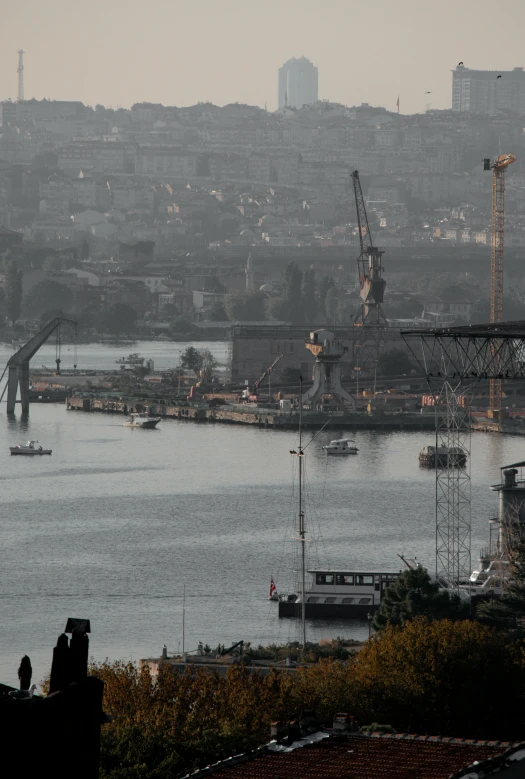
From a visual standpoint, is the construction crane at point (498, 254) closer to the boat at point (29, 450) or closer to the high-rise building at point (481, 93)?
the boat at point (29, 450)

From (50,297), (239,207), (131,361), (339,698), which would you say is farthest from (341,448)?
(239,207)

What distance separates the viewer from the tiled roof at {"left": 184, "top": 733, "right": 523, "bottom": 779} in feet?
12.4

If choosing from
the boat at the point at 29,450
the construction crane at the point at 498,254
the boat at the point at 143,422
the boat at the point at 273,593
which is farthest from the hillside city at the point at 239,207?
the boat at the point at 273,593

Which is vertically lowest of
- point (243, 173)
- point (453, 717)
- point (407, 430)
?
point (453, 717)

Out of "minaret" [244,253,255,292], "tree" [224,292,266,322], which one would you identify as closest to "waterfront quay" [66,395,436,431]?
"tree" [224,292,266,322]

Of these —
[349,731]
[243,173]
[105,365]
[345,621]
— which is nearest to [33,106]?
[243,173]

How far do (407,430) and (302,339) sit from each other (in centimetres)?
511

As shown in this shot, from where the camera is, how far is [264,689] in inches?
222

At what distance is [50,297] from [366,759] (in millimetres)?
34823

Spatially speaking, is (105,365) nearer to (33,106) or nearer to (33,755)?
(33,755)

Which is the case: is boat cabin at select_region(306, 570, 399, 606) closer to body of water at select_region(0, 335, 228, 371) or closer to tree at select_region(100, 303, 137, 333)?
body of water at select_region(0, 335, 228, 371)

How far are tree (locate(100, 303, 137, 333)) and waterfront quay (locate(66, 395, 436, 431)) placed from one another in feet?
43.5

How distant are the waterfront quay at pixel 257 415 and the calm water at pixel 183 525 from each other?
2.01ft

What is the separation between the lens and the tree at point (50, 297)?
38188mm
